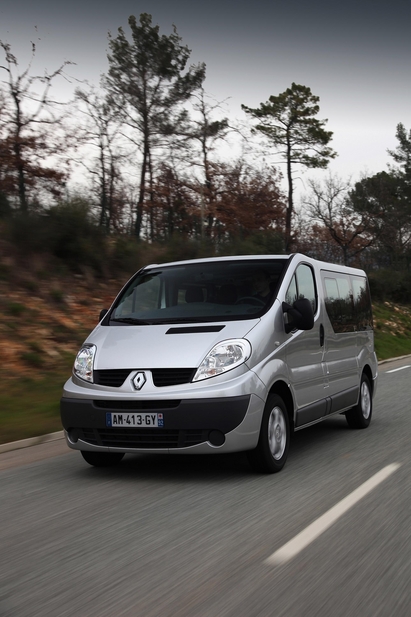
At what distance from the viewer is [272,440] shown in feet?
21.2

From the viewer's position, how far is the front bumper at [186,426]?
5969mm

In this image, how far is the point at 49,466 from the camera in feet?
23.2

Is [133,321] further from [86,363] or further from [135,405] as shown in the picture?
[135,405]

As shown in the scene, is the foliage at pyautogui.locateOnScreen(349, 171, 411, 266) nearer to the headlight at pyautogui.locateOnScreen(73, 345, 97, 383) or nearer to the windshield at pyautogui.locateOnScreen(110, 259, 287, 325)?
the windshield at pyautogui.locateOnScreen(110, 259, 287, 325)

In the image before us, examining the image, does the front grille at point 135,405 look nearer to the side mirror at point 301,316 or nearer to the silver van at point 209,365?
the silver van at point 209,365

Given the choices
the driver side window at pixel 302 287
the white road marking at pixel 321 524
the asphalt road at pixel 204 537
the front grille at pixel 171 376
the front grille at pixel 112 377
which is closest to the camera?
the asphalt road at pixel 204 537

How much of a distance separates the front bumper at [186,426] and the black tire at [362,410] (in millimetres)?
3327

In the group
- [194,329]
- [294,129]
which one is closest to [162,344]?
[194,329]

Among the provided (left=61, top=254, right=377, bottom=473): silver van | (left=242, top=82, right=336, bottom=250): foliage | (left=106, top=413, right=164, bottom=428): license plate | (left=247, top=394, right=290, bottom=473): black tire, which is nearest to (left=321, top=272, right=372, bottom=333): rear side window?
(left=61, top=254, right=377, bottom=473): silver van

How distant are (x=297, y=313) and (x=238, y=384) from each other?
1154mm

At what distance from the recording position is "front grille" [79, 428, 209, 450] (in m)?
6.05

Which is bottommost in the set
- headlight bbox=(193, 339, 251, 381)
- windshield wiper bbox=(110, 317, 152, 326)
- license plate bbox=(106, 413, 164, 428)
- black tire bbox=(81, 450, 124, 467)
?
black tire bbox=(81, 450, 124, 467)

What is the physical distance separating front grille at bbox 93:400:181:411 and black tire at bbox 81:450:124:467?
0.63m

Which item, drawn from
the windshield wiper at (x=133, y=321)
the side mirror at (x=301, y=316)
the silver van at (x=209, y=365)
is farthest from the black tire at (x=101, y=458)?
the side mirror at (x=301, y=316)
